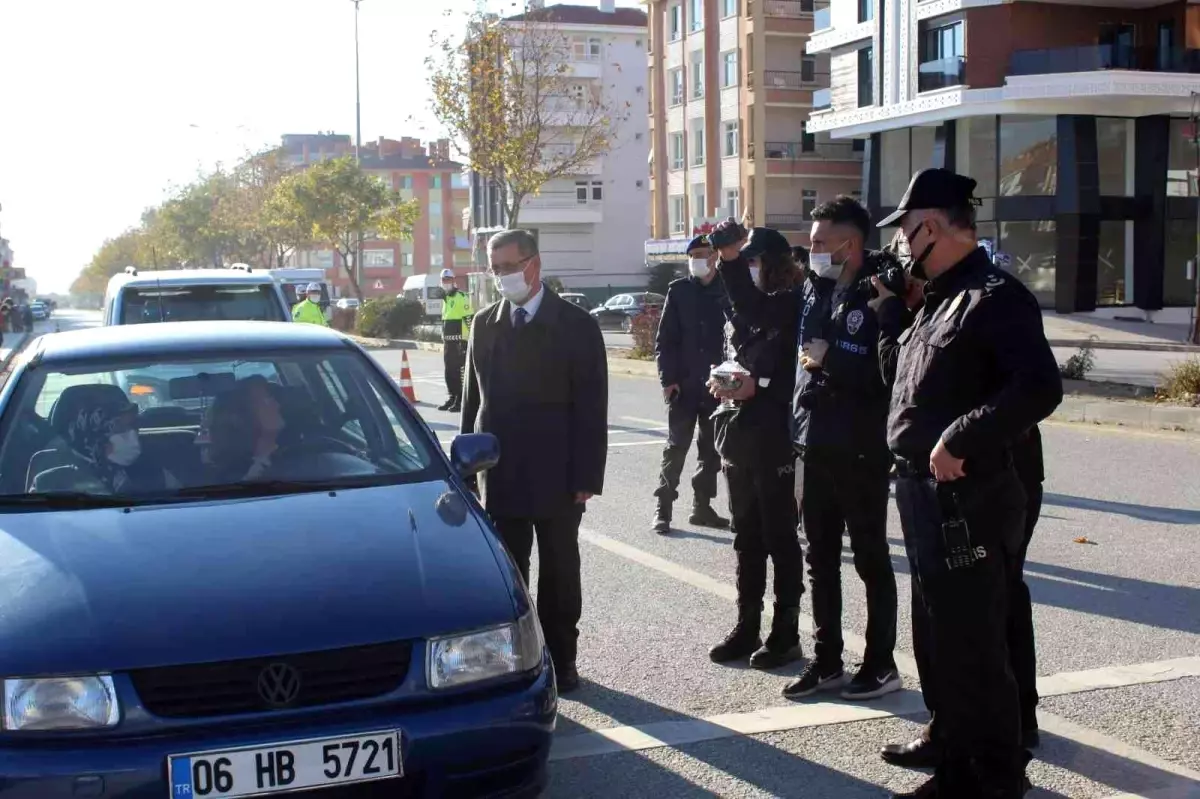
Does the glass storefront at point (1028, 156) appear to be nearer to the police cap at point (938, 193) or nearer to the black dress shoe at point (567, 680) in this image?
the black dress shoe at point (567, 680)

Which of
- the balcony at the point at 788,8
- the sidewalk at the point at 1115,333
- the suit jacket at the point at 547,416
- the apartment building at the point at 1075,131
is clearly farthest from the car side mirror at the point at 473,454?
the balcony at the point at 788,8

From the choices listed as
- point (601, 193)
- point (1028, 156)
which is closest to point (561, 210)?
point (601, 193)

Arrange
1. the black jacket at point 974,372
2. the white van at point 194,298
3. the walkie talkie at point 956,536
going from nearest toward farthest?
1. the black jacket at point 974,372
2. the walkie talkie at point 956,536
3. the white van at point 194,298

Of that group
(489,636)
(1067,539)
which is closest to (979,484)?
(489,636)

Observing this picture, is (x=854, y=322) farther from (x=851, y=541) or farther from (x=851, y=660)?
(x=851, y=660)

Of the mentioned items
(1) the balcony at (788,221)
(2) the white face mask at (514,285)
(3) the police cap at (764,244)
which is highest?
(1) the balcony at (788,221)

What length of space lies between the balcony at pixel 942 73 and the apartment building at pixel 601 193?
32.0 m

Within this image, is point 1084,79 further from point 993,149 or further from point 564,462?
point 564,462

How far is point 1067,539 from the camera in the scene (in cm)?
872

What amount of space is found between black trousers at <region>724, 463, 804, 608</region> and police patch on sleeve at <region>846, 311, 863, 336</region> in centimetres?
81

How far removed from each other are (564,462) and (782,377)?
1.02 meters

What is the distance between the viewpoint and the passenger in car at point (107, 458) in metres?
4.55

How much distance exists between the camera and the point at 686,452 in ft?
30.7

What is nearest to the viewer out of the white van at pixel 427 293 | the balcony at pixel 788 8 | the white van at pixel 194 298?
the white van at pixel 194 298
